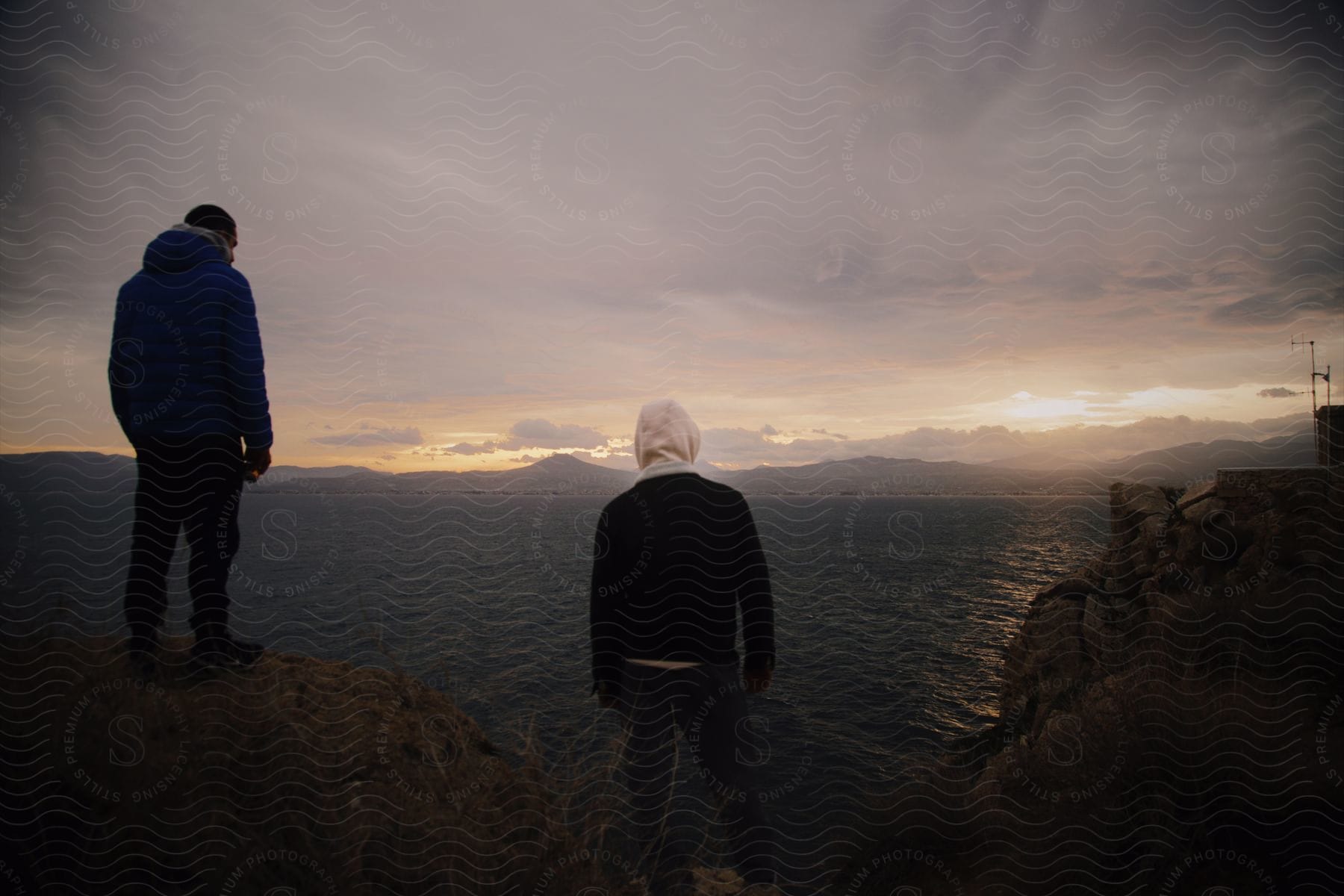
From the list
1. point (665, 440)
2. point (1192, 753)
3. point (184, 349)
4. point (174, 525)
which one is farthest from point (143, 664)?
point (1192, 753)

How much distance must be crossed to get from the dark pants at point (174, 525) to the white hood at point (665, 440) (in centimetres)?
242

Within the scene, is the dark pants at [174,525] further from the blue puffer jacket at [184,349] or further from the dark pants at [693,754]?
the dark pants at [693,754]

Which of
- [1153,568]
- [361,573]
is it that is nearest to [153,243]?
[1153,568]

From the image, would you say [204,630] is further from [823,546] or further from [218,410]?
[823,546]

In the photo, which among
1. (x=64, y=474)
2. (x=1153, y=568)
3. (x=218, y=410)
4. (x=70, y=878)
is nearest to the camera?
(x=70, y=878)

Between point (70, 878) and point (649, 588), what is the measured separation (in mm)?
2580

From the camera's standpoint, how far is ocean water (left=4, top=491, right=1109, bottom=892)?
4242mm

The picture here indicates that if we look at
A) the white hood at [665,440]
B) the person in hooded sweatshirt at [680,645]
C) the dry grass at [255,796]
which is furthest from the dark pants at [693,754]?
the white hood at [665,440]

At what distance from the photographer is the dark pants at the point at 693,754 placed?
274 cm

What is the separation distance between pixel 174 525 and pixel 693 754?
3.18 metres

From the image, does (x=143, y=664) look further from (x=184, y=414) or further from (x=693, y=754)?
(x=693, y=754)

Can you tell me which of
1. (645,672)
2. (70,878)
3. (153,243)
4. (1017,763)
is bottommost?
(1017,763)

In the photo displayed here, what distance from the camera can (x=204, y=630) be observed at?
121 inches

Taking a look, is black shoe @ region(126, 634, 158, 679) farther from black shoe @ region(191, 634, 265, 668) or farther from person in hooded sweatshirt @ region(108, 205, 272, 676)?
black shoe @ region(191, 634, 265, 668)
